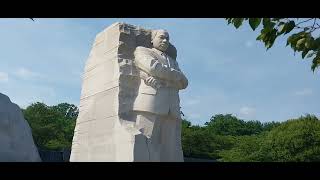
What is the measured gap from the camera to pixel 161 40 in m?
9.84

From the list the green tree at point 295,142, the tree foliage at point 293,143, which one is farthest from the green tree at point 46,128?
the green tree at point 295,142

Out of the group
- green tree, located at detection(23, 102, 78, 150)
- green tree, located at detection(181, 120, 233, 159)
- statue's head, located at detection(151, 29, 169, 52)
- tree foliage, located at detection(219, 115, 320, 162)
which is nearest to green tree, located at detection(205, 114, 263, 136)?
green tree, located at detection(181, 120, 233, 159)

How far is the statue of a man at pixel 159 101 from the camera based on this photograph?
9.04m

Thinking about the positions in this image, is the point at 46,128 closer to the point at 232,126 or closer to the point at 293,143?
the point at 293,143

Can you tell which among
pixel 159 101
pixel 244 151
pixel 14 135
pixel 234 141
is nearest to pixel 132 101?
pixel 159 101

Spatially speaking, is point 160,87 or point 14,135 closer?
point 14,135

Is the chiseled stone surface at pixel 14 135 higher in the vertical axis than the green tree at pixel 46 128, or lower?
→ lower

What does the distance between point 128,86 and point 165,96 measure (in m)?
0.79

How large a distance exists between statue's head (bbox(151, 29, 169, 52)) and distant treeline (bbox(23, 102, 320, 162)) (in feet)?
50.5

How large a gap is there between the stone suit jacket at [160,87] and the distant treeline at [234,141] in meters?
15.3

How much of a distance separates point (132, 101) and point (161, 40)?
5.18ft

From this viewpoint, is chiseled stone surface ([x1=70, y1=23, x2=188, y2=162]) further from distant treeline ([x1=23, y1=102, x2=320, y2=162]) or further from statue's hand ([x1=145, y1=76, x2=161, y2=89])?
distant treeline ([x1=23, y1=102, x2=320, y2=162])

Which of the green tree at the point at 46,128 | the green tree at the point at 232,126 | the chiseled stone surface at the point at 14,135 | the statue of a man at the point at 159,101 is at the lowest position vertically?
the chiseled stone surface at the point at 14,135

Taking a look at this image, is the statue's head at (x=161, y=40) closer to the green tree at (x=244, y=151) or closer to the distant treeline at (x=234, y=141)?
the distant treeline at (x=234, y=141)
